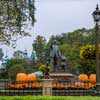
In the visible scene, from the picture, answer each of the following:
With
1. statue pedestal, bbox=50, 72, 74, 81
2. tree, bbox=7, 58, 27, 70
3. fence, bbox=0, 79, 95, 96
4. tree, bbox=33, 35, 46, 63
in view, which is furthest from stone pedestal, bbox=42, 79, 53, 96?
tree, bbox=33, 35, 46, 63

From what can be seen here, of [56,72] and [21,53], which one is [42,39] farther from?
[56,72]

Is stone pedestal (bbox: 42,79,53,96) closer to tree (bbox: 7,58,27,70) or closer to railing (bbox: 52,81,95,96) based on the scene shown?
railing (bbox: 52,81,95,96)

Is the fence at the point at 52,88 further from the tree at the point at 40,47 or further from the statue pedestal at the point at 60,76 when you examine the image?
the tree at the point at 40,47

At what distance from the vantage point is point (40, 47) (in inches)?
3777

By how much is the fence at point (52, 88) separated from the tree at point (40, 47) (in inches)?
2449

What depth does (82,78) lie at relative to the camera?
3369cm

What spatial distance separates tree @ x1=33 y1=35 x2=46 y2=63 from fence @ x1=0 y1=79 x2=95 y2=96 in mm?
62199

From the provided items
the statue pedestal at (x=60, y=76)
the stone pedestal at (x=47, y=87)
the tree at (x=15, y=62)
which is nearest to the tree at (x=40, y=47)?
the tree at (x=15, y=62)

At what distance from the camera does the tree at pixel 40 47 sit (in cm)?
9388

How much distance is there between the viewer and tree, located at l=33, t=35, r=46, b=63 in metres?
93.9

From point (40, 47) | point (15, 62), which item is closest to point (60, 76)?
point (15, 62)

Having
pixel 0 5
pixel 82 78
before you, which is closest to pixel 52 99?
pixel 0 5

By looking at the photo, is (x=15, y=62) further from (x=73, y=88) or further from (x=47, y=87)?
(x=47, y=87)

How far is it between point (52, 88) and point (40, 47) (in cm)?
6898
